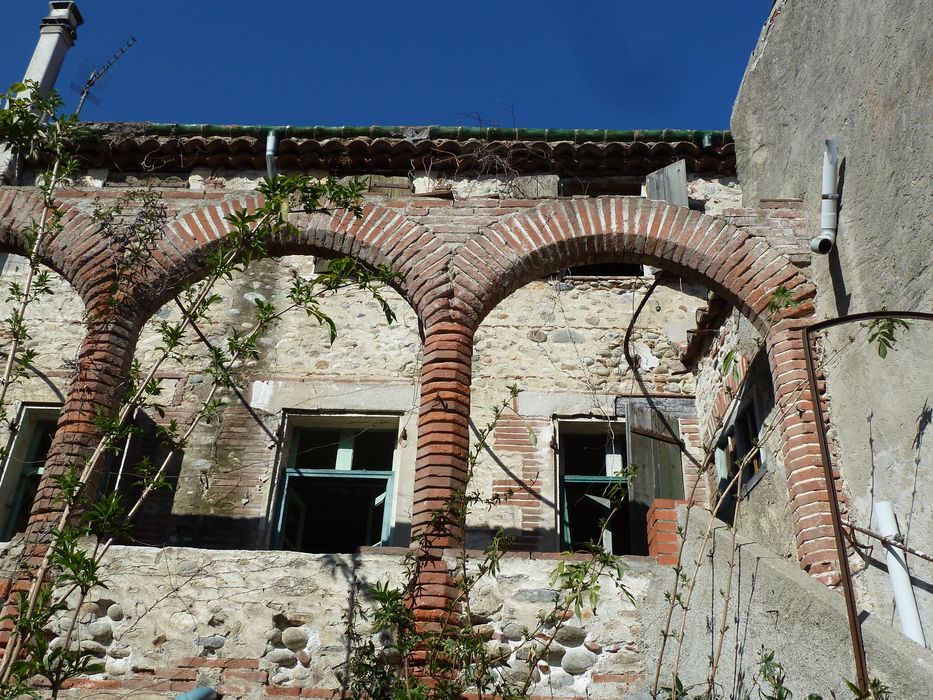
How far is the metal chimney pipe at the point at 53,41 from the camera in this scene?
1161 centimetres

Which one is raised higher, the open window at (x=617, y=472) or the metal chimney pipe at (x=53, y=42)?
the metal chimney pipe at (x=53, y=42)

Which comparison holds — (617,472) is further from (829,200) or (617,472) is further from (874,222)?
(874,222)

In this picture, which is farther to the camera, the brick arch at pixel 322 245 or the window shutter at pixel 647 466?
the window shutter at pixel 647 466

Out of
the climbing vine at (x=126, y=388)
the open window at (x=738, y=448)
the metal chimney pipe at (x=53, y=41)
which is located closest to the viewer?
the climbing vine at (x=126, y=388)

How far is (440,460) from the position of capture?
5680mm

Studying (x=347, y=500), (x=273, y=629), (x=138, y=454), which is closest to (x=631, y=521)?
(x=347, y=500)

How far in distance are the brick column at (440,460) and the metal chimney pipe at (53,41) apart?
8.01 meters

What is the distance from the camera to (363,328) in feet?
31.2

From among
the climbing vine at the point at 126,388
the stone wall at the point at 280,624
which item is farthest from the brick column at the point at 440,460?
the climbing vine at the point at 126,388

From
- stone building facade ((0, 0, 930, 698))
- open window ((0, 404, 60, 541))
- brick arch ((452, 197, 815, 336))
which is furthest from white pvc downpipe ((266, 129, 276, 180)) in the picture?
brick arch ((452, 197, 815, 336))

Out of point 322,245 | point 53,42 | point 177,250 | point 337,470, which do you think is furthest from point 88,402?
point 53,42

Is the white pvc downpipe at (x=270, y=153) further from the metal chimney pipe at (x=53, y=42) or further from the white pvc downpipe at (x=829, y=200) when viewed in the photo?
the white pvc downpipe at (x=829, y=200)

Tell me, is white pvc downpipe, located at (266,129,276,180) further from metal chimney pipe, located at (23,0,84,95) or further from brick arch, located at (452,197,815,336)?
brick arch, located at (452,197,815,336)

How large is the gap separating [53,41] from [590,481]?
8.83m
